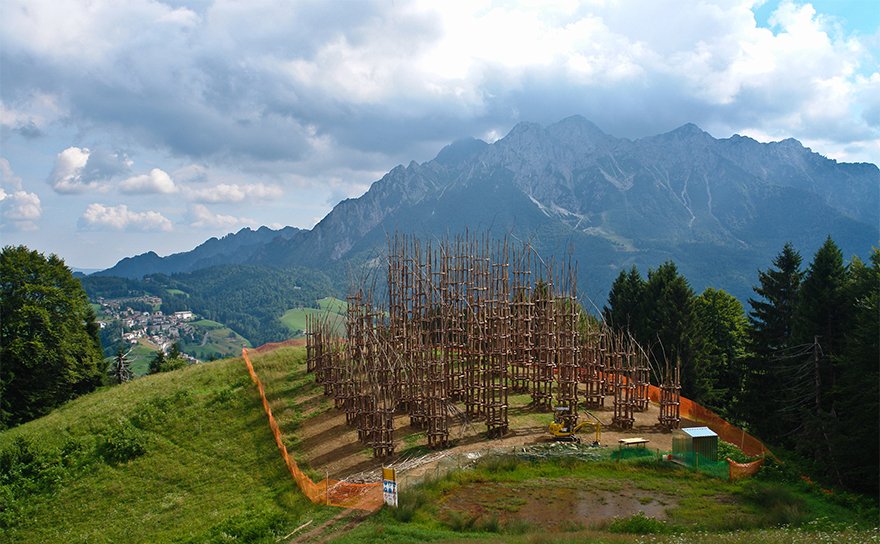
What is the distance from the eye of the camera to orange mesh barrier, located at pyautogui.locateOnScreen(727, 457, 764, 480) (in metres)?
23.4

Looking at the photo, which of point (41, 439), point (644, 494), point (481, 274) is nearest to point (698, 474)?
point (644, 494)

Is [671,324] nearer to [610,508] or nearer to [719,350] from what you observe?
Result: [719,350]

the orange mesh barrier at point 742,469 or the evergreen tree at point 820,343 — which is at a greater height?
the evergreen tree at point 820,343

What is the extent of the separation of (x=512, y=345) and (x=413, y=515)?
57.8ft

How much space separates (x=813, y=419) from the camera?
24406mm

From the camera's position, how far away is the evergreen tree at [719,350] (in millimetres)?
39781

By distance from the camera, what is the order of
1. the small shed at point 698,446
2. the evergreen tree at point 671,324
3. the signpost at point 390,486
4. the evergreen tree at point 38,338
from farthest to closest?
the evergreen tree at point 671,324
the evergreen tree at point 38,338
the small shed at point 698,446
the signpost at point 390,486

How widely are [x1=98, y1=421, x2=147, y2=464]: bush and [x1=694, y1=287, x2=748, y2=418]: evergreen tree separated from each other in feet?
107

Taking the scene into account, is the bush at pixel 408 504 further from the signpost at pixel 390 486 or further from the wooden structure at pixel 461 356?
the wooden structure at pixel 461 356

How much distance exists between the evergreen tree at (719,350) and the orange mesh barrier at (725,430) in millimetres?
8173

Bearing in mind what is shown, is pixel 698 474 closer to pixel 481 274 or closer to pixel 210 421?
pixel 481 274

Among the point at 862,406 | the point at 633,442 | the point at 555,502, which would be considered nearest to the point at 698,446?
the point at 633,442

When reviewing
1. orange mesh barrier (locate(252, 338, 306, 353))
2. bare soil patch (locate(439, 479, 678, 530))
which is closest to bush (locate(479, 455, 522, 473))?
bare soil patch (locate(439, 479, 678, 530))

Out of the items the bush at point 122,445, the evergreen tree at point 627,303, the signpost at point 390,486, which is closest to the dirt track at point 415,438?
the signpost at point 390,486
